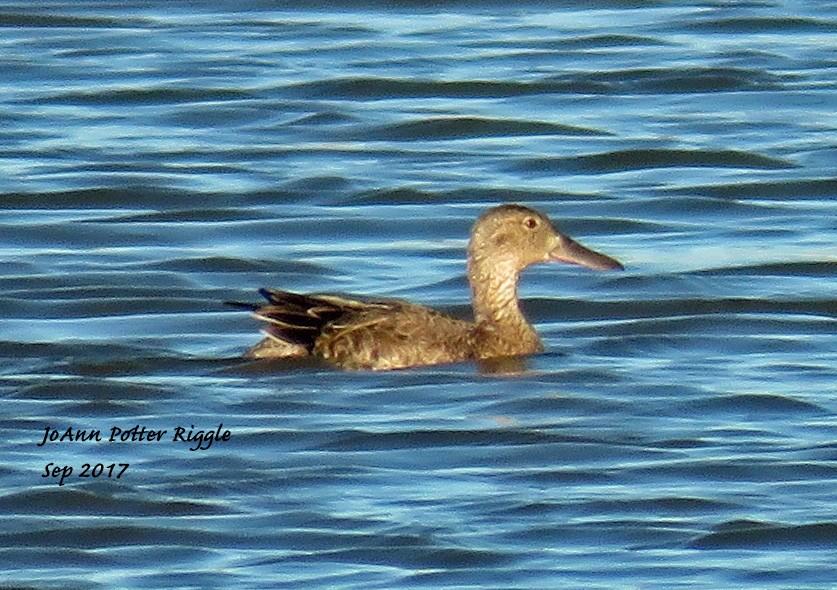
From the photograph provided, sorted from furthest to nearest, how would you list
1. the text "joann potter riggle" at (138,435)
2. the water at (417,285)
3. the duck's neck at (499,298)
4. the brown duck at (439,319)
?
the duck's neck at (499,298) < the brown duck at (439,319) < the text "joann potter riggle" at (138,435) < the water at (417,285)

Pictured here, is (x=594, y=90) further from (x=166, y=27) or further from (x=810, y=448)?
(x=810, y=448)

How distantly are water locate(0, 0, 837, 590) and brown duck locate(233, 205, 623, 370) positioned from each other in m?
0.10

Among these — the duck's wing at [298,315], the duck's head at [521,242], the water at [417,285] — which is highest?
the duck's head at [521,242]

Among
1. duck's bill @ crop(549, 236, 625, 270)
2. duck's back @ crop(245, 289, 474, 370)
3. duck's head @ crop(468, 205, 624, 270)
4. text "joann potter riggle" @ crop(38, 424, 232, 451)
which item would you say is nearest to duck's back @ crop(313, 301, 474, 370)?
duck's back @ crop(245, 289, 474, 370)

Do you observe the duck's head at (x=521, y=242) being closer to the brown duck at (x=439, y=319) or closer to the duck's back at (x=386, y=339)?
the brown duck at (x=439, y=319)

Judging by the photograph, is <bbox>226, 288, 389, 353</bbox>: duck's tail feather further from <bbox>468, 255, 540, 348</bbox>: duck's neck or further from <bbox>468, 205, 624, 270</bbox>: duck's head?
<bbox>468, 205, 624, 270</bbox>: duck's head

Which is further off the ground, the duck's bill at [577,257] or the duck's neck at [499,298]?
the duck's bill at [577,257]

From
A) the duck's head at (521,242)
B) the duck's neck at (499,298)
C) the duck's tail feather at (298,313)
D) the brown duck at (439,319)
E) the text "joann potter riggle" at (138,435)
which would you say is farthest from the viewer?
the duck's head at (521,242)

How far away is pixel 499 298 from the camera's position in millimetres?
11258

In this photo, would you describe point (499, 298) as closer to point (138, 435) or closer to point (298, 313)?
point (298, 313)

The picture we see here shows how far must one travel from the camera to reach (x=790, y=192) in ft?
48.3

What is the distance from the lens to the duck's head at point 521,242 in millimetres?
11359

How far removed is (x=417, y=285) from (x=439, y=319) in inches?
67.9

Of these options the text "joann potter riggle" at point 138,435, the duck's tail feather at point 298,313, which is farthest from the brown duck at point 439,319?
the text "joann potter riggle" at point 138,435
